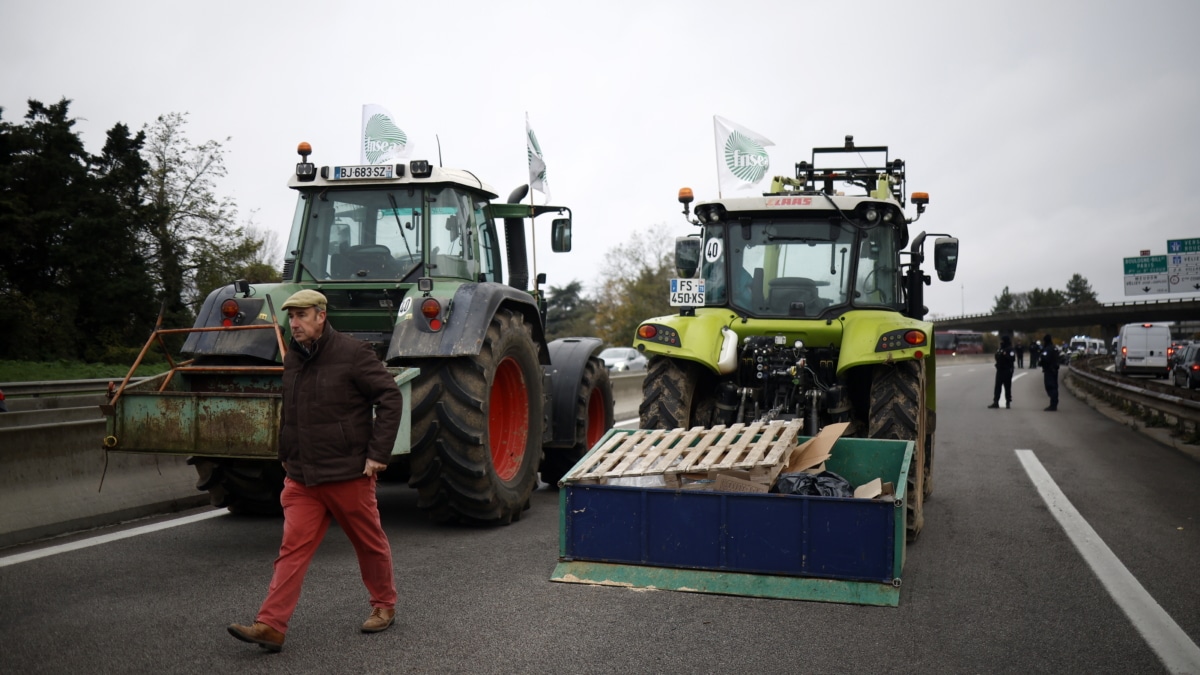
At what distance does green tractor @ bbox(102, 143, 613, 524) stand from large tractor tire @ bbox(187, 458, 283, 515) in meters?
0.01

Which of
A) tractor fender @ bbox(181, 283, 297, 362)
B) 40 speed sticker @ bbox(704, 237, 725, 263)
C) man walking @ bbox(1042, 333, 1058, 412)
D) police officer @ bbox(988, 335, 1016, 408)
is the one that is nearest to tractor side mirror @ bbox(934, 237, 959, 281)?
40 speed sticker @ bbox(704, 237, 725, 263)

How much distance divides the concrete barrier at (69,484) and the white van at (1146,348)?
45.2 metres

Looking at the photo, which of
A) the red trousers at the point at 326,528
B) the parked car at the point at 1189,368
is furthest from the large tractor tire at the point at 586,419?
the parked car at the point at 1189,368

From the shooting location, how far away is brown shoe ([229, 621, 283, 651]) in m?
4.61

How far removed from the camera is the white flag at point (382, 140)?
9555 mm

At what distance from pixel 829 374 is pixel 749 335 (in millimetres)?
750

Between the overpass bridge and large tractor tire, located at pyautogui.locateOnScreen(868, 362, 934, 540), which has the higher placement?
the overpass bridge

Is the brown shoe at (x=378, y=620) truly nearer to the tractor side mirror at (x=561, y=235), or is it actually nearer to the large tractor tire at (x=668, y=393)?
the large tractor tire at (x=668, y=393)

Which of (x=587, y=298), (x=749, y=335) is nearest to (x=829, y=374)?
(x=749, y=335)

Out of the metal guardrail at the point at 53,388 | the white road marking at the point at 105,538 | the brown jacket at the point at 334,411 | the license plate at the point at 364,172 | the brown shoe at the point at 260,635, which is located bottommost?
the white road marking at the point at 105,538

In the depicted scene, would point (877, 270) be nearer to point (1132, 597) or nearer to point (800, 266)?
point (800, 266)

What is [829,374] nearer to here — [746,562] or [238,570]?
[746,562]

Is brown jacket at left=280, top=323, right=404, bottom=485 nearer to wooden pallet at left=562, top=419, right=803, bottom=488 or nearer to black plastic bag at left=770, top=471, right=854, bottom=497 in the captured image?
wooden pallet at left=562, top=419, right=803, bottom=488

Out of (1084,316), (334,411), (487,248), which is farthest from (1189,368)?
(1084,316)
